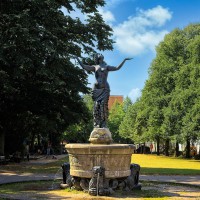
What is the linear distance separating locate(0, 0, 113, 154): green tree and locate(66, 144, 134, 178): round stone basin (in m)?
9.10

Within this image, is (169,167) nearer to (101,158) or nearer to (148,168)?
(148,168)

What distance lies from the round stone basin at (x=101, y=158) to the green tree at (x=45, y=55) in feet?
→ 29.8

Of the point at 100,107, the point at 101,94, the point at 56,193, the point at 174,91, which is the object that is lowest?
the point at 56,193

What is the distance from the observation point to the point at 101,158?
521 inches

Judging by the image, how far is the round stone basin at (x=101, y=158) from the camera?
13.2 m

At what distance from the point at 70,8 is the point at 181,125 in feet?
70.0

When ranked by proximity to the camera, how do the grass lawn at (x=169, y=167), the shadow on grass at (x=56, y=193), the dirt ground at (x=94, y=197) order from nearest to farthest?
the dirt ground at (x=94, y=197)
the shadow on grass at (x=56, y=193)
the grass lawn at (x=169, y=167)

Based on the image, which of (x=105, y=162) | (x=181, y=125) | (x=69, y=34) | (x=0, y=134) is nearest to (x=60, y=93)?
(x=69, y=34)

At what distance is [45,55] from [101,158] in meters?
10.8

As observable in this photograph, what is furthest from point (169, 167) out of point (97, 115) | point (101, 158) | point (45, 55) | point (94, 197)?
point (94, 197)

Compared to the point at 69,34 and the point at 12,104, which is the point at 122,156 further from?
the point at 12,104

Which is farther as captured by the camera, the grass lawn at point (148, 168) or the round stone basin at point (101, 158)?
the grass lawn at point (148, 168)

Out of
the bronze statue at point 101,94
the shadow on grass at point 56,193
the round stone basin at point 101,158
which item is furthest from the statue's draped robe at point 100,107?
the shadow on grass at point 56,193

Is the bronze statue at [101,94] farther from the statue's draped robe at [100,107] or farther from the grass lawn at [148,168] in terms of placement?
Result: the grass lawn at [148,168]
